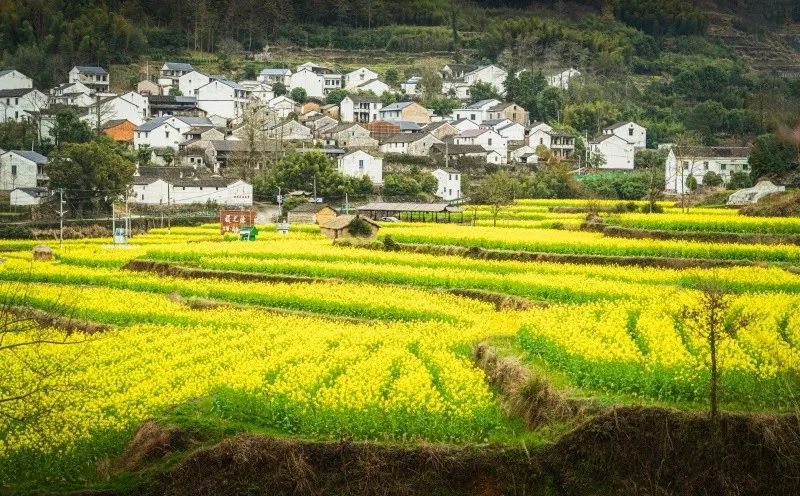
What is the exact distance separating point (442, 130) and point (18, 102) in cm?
2917

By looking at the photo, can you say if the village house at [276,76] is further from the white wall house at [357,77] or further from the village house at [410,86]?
the village house at [410,86]

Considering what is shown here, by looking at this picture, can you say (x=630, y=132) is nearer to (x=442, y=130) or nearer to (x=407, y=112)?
(x=442, y=130)

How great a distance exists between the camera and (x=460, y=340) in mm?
19719

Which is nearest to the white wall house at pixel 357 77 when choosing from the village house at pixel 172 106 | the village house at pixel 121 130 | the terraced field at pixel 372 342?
the village house at pixel 172 106

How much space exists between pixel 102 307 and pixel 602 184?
35.9 meters

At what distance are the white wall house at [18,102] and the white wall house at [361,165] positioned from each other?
24.6 m

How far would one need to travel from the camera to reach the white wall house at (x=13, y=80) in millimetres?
76312

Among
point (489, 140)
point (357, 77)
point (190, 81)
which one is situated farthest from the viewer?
point (357, 77)

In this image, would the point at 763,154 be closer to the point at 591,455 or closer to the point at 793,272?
the point at 793,272

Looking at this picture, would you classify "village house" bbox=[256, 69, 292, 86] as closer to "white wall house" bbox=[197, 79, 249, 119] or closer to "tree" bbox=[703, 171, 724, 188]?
"white wall house" bbox=[197, 79, 249, 119]

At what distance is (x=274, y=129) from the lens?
70.4 metres

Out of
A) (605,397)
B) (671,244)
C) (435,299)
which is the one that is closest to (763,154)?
(671,244)

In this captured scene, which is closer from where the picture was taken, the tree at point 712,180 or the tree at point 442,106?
the tree at point 712,180

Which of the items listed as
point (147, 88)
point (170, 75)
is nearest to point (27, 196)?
point (147, 88)
